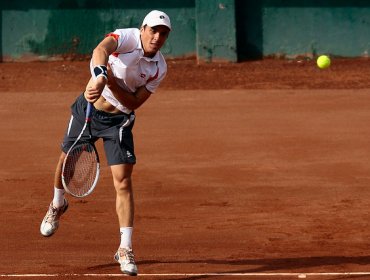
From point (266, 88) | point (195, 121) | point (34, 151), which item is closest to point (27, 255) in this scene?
point (34, 151)

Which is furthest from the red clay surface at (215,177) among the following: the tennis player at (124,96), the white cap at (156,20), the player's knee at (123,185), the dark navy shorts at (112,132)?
the white cap at (156,20)

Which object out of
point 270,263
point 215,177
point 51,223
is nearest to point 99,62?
point 51,223

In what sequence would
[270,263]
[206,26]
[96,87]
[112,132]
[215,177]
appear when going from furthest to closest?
[206,26]
[215,177]
[270,263]
[112,132]
[96,87]

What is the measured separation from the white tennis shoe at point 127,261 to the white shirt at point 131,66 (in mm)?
1136

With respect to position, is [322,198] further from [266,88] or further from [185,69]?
[185,69]

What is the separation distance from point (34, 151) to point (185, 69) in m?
7.20

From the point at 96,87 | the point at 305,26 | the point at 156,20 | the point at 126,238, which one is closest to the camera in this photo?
the point at 96,87

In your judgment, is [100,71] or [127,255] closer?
[100,71]

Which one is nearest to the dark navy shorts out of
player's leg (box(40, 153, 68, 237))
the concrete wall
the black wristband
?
player's leg (box(40, 153, 68, 237))

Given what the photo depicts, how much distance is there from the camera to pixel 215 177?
12.3 metres

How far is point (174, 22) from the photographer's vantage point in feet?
70.2

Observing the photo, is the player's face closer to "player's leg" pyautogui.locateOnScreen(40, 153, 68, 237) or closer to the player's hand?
the player's hand

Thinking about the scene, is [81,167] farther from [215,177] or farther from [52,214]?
[215,177]

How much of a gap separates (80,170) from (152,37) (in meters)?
1.24
